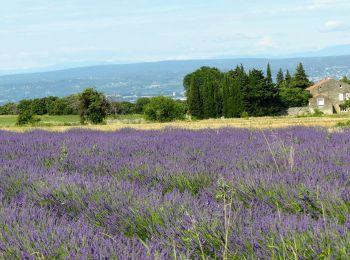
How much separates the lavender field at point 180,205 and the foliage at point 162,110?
49.0m

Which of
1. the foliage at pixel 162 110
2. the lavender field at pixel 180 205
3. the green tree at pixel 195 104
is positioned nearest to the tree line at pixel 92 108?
the foliage at pixel 162 110

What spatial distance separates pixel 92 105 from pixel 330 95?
168 feet

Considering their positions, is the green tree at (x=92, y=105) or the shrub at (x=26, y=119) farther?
the green tree at (x=92, y=105)

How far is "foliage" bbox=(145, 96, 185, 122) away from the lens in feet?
184

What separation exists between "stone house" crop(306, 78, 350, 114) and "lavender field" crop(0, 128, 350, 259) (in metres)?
78.9

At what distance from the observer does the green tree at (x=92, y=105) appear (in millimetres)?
49125

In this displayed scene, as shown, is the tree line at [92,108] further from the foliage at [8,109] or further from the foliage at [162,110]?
the foliage at [8,109]

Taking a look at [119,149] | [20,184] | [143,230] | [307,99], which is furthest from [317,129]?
[307,99]

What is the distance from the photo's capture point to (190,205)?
3.42 m

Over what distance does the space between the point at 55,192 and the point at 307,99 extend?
7874 centimetres


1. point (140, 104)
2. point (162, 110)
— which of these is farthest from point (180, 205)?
point (140, 104)

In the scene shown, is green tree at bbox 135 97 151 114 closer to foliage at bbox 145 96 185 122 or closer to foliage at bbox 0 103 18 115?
foliage at bbox 0 103 18 115

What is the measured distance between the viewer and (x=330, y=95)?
8900 cm

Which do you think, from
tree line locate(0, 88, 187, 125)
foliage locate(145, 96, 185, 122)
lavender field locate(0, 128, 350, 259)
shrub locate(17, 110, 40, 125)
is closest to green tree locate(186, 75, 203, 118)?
tree line locate(0, 88, 187, 125)
